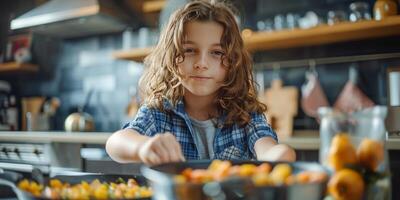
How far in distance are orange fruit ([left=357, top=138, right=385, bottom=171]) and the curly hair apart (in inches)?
18.9

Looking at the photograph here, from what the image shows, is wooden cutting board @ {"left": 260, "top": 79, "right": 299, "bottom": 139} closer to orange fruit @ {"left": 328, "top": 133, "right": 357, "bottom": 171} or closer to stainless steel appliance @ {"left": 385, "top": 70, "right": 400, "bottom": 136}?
stainless steel appliance @ {"left": 385, "top": 70, "right": 400, "bottom": 136}

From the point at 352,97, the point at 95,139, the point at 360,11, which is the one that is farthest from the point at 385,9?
the point at 95,139

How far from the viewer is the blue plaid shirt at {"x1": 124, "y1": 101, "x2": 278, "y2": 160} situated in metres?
0.88

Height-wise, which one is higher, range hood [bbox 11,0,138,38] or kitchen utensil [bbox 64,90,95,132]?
range hood [bbox 11,0,138,38]

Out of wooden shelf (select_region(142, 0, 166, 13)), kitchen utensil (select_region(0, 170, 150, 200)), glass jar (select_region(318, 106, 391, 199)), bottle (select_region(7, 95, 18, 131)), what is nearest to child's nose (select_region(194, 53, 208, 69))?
kitchen utensil (select_region(0, 170, 150, 200))

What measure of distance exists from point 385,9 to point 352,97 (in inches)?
17.6

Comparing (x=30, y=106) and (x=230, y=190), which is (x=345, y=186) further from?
(x=30, y=106)

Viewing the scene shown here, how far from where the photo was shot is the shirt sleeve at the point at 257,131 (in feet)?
2.85

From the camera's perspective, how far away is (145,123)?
0.89 metres

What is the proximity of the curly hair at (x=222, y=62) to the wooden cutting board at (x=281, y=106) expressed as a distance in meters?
1.06

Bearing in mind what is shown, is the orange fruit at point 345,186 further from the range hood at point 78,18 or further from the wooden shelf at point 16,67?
the wooden shelf at point 16,67

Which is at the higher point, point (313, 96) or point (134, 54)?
point (134, 54)

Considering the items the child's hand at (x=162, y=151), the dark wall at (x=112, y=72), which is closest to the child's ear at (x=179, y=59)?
the child's hand at (x=162, y=151)

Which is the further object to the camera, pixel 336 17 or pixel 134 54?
pixel 134 54
